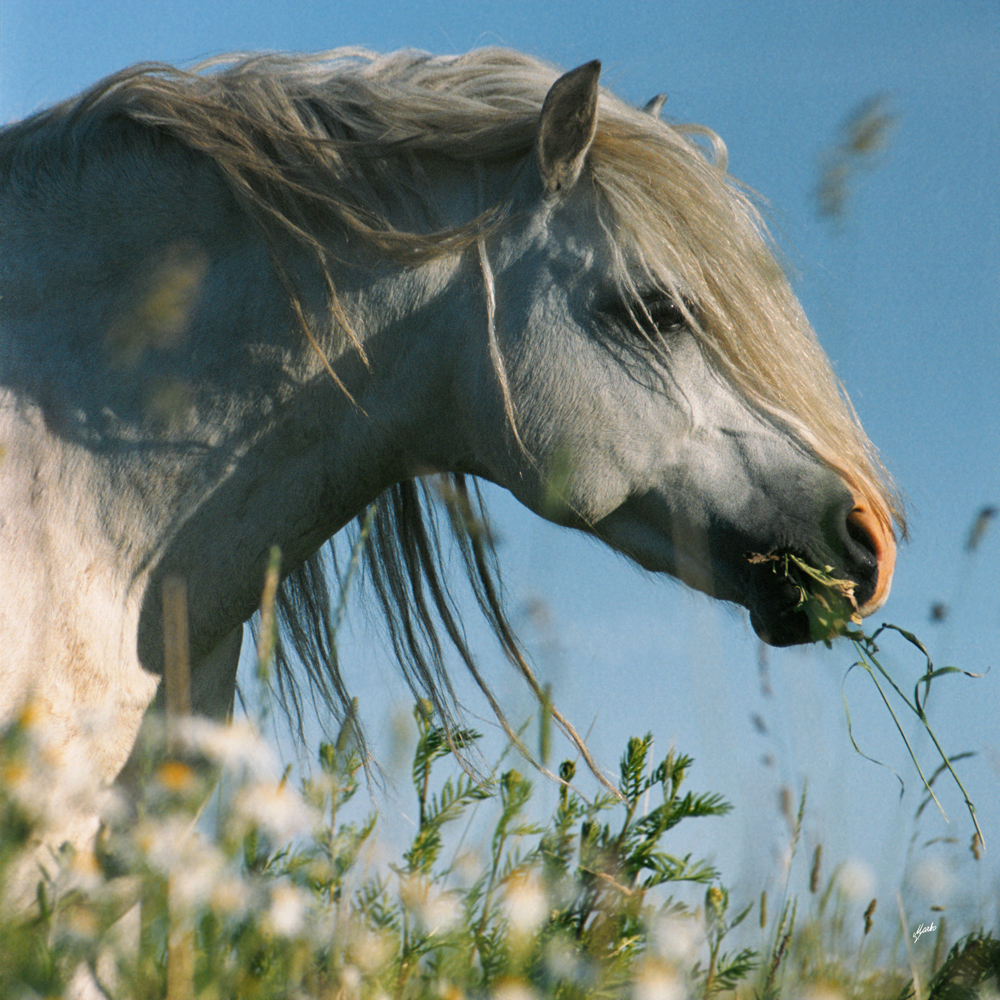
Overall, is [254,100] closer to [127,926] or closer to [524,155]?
[524,155]

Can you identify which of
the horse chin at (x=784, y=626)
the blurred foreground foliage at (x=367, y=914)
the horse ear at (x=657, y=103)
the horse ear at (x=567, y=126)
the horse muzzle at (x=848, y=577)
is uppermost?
the horse ear at (x=657, y=103)

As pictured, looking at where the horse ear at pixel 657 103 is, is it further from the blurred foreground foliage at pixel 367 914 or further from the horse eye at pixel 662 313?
the blurred foreground foliage at pixel 367 914

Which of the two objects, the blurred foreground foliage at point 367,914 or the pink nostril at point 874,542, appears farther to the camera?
the pink nostril at point 874,542

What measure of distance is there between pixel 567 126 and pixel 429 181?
15.2 inches

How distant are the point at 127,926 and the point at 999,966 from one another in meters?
1.93

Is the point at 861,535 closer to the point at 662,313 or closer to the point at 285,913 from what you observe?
the point at 662,313

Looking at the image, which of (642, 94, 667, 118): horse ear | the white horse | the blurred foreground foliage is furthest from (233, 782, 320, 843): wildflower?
(642, 94, 667, 118): horse ear

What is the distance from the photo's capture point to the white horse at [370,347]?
2.32 m

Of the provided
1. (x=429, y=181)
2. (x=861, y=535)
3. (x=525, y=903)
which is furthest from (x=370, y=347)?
(x=525, y=903)

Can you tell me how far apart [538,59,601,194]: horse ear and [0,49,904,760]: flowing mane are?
0.11 metres

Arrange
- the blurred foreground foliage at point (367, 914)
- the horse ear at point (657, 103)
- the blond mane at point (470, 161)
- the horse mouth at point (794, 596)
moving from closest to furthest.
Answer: the blurred foreground foliage at point (367, 914), the horse mouth at point (794, 596), the blond mane at point (470, 161), the horse ear at point (657, 103)

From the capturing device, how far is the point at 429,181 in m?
2.55

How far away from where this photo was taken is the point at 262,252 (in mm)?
2434

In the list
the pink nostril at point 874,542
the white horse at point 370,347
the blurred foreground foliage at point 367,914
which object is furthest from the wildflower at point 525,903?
the pink nostril at point 874,542
